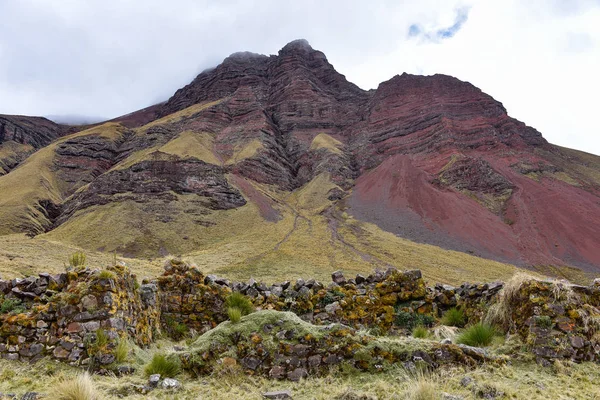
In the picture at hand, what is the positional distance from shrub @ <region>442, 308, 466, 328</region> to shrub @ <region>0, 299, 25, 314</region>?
12.0 meters

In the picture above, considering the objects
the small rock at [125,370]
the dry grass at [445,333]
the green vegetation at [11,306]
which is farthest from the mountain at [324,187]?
the small rock at [125,370]

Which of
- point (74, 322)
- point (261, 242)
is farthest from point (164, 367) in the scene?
point (261, 242)

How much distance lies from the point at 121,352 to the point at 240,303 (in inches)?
173

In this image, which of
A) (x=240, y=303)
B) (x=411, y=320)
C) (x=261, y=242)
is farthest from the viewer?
(x=261, y=242)

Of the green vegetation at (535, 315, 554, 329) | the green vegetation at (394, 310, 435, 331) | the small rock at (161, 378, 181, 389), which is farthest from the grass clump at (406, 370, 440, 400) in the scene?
the green vegetation at (394, 310, 435, 331)

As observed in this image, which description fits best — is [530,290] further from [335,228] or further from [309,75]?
[309,75]

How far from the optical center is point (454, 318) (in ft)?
36.1

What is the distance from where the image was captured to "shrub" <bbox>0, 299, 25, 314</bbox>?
893 centimetres

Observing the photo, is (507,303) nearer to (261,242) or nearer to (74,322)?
(74,322)

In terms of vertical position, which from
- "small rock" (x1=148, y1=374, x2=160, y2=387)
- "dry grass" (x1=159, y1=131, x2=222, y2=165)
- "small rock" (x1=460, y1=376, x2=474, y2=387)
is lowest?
"small rock" (x1=148, y1=374, x2=160, y2=387)

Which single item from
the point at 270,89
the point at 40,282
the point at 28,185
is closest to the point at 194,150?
the point at 28,185

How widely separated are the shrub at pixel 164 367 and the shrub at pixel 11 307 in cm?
456

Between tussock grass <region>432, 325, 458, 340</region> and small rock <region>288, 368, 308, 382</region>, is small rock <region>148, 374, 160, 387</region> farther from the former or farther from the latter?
tussock grass <region>432, 325, 458, 340</region>

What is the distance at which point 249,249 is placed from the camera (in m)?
48.4
